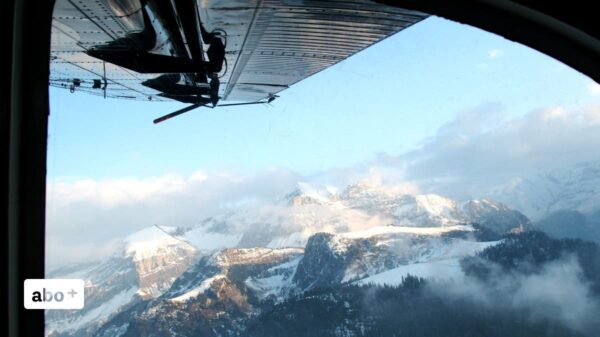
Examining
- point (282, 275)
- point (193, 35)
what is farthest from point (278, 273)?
point (193, 35)

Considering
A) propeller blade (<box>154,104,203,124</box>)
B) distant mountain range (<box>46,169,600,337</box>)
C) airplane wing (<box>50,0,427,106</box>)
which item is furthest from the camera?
distant mountain range (<box>46,169,600,337</box>)

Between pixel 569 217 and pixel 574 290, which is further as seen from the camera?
pixel 569 217

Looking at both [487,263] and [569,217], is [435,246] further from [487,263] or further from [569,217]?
[569,217]

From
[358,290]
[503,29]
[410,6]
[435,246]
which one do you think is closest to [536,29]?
[503,29]

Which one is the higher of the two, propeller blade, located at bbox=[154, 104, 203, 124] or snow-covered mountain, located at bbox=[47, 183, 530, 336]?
propeller blade, located at bbox=[154, 104, 203, 124]

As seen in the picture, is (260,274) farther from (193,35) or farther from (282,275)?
(193,35)

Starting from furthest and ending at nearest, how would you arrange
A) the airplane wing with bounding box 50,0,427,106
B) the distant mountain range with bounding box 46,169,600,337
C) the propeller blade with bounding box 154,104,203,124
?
1. the distant mountain range with bounding box 46,169,600,337
2. the propeller blade with bounding box 154,104,203,124
3. the airplane wing with bounding box 50,0,427,106

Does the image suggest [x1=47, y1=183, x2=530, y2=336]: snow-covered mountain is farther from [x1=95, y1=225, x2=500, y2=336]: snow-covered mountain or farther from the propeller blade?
the propeller blade

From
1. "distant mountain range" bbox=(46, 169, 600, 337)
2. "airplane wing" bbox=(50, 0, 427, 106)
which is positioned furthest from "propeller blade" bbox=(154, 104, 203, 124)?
"distant mountain range" bbox=(46, 169, 600, 337)
